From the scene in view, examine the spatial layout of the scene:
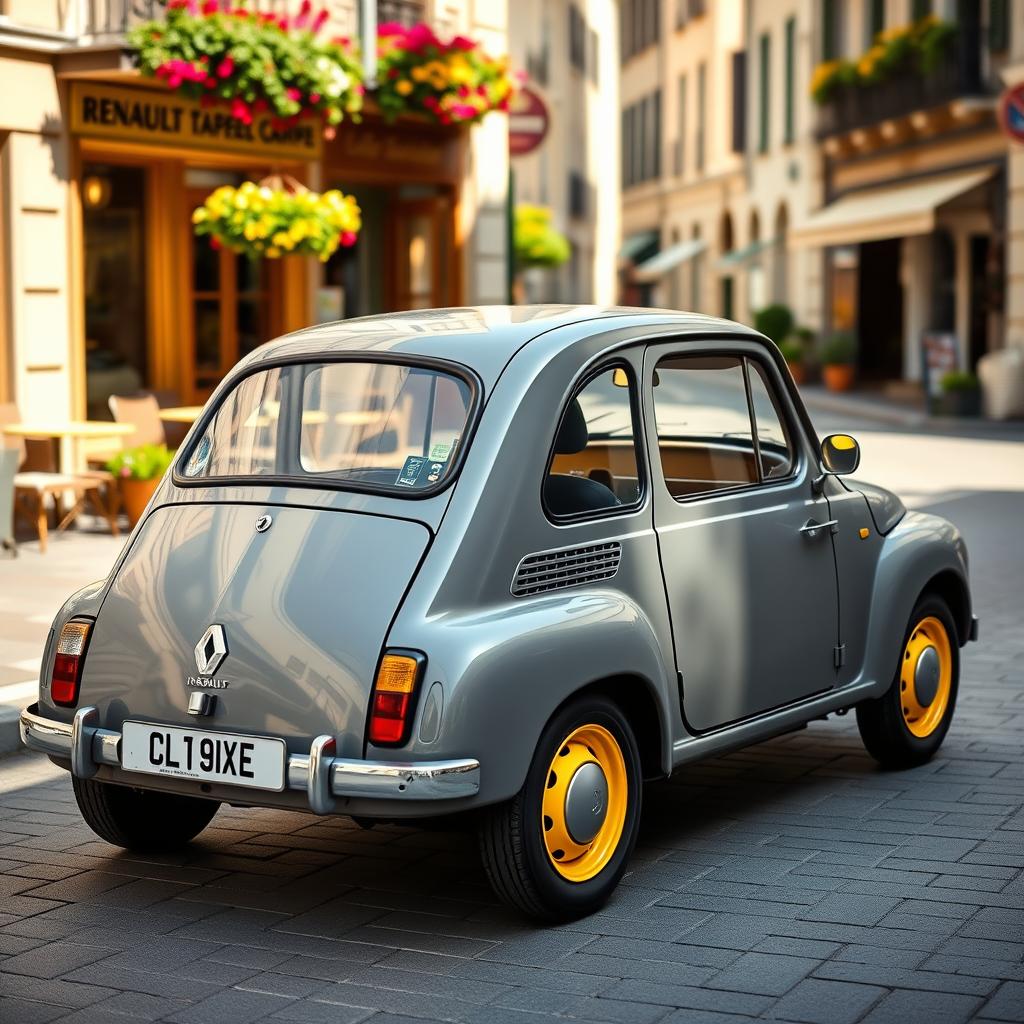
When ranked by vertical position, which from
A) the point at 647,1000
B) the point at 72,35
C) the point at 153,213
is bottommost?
the point at 647,1000

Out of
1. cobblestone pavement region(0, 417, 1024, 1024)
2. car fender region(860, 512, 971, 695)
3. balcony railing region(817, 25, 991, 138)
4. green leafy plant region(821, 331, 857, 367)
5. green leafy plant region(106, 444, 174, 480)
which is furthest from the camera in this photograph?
green leafy plant region(821, 331, 857, 367)

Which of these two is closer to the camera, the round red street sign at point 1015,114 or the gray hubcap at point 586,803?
the gray hubcap at point 586,803

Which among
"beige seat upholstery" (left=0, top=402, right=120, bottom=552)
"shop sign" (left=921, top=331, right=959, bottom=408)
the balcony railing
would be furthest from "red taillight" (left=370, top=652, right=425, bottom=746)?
the balcony railing

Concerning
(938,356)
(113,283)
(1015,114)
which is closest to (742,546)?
(113,283)

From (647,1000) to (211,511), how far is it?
6.24 feet

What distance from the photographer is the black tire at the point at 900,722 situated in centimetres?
697

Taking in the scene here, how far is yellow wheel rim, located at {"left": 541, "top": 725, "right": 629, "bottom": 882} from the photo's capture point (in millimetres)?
5219

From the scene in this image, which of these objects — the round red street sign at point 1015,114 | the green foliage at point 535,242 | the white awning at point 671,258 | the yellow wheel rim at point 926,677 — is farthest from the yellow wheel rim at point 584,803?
the white awning at point 671,258

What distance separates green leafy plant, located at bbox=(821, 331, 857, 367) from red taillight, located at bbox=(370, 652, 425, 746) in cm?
3331

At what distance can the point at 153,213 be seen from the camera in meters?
17.5

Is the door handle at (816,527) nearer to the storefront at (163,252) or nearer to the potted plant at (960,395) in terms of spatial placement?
the storefront at (163,252)

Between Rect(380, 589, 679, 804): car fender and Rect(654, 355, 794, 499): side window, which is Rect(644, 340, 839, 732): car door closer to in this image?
Rect(654, 355, 794, 499): side window

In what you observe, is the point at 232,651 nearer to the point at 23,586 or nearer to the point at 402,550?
the point at 402,550

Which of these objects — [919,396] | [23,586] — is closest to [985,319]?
[919,396]
